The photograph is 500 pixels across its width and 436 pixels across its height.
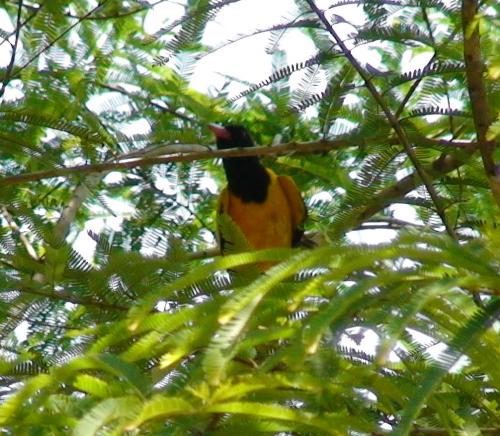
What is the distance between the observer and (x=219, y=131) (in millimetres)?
4688

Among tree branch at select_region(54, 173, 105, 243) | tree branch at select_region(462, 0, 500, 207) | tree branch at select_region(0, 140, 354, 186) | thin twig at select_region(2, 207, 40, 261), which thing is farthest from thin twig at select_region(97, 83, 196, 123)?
tree branch at select_region(462, 0, 500, 207)

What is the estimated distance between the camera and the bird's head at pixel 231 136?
4.69 metres

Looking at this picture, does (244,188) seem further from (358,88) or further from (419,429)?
(419,429)

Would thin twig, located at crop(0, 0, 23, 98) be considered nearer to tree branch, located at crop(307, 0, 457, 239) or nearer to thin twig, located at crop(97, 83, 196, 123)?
thin twig, located at crop(97, 83, 196, 123)

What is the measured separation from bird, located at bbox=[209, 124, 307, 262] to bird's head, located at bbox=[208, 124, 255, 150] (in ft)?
1.42

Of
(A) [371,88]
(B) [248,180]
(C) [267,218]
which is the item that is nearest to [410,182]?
(A) [371,88]

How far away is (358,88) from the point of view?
3666 mm

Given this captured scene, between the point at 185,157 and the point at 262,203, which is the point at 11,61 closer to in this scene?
the point at 185,157

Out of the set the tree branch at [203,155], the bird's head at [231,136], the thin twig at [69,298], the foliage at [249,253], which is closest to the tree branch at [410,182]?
the foliage at [249,253]

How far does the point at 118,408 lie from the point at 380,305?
52cm

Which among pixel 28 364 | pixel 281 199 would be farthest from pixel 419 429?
pixel 281 199

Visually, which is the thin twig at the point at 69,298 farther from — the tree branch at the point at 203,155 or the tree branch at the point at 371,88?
the tree branch at the point at 371,88

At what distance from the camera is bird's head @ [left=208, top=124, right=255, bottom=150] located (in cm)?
469

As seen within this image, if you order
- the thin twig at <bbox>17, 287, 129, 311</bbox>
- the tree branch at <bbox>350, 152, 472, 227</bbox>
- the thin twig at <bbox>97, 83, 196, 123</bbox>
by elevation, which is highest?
the thin twig at <bbox>97, 83, 196, 123</bbox>
